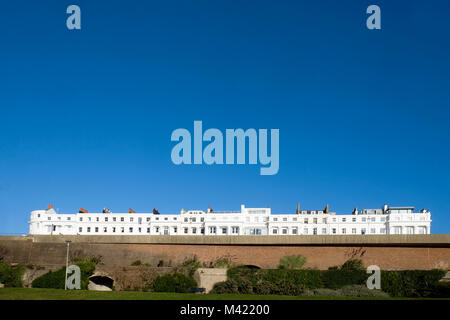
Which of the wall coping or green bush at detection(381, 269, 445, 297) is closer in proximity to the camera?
green bush at detection(381, 269, 445, 297)

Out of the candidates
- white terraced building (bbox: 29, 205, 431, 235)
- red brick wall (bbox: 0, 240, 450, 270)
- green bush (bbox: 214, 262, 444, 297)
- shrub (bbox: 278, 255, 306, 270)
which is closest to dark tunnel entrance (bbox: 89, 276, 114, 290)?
red brick wall (bbox: 0, 240, 450, 270)

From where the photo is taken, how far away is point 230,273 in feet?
114

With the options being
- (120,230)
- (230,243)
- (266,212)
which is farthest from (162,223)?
(230,243)

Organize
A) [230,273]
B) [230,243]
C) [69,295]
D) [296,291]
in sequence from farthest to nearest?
1. [230,243]
2. [230,273]
3. [296,291]
4. [69,295]

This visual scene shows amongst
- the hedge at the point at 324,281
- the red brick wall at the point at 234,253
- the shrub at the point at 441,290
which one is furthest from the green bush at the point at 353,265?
the shrub at the point at 441,290

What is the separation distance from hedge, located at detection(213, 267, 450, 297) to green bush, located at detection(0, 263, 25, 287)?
51.9ft

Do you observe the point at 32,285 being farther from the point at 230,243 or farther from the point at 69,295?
Answer: the point at 230,243

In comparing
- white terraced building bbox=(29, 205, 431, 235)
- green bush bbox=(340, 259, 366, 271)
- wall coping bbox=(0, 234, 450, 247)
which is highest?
white terraced building bbox=(29, 205, 431, 235)

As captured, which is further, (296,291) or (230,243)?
(230,243)

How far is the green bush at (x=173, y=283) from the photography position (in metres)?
34.1

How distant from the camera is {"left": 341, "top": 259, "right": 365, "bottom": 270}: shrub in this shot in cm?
3511

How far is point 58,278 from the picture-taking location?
115 feet

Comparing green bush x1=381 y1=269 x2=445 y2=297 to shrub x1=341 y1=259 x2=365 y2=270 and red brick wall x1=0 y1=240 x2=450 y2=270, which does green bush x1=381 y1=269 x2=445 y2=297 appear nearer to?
red brick wall x1=0 y1=240 x2=450 y2=270
